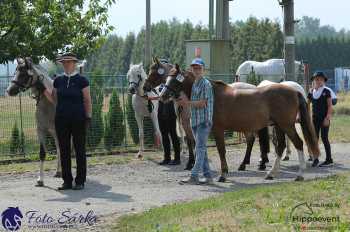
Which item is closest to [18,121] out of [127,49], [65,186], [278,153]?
[65,186]

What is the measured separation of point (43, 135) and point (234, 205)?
16.5ft

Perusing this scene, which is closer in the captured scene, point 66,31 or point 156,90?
point 156,90

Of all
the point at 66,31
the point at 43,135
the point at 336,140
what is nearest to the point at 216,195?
the point at 43,135

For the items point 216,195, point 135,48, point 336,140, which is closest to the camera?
point 216,195

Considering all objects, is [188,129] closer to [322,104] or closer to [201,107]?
[201,107]

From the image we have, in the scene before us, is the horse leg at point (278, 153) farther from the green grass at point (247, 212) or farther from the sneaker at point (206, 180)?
the green grass at point (247, 212)

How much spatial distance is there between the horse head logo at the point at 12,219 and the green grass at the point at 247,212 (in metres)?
1.27

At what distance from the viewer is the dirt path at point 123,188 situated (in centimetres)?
1030

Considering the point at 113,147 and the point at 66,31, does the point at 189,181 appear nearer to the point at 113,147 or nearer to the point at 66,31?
the point at 113,147

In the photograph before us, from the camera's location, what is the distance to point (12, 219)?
9375 mm

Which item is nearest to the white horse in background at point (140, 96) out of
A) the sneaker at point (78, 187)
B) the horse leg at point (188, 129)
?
the horse leg at point (188, 129)

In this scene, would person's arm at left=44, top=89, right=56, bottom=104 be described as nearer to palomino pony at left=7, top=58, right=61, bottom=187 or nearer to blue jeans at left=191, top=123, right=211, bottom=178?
palomino pony at left=7, top=58, right=61, bottom=187

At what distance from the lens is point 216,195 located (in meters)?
11.1

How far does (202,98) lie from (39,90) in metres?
3.08
